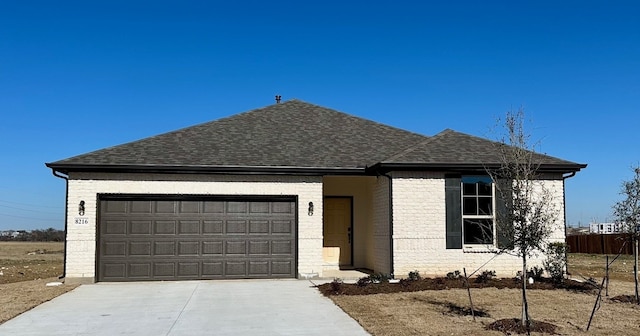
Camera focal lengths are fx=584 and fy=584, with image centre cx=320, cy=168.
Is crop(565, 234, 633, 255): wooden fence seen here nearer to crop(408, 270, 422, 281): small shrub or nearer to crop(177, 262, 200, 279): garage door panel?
crop(408, 270, 422, 281): small shrub

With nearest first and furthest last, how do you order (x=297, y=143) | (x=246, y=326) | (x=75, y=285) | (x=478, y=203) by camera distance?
(x=246, y=326) < (x=75, y=285) < (x=478, y=203) < (x=297, y=143)

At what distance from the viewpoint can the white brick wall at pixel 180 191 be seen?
48.2 feet

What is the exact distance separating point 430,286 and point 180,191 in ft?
22.2

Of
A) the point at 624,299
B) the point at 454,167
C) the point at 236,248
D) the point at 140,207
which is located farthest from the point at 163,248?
the point at 624,299

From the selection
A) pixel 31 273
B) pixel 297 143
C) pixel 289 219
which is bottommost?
pixel 31 273

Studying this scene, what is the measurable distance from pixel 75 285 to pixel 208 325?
6.83 metres

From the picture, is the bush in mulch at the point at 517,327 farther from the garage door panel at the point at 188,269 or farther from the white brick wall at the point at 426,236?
the garage door panel at the point at 188,269

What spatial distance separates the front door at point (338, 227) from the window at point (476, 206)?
3.90m

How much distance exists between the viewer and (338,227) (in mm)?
17953

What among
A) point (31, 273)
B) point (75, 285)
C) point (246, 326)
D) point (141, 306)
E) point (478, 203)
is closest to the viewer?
point (246, 326)

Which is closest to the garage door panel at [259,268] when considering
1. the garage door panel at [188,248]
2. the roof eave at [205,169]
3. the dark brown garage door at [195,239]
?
the dark brown garage door at [195,239]

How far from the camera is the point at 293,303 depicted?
11.1 meters

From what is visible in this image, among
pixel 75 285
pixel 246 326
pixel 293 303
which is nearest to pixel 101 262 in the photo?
pixel 75 285

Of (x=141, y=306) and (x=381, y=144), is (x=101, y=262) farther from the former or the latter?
(x=381, y=144)
